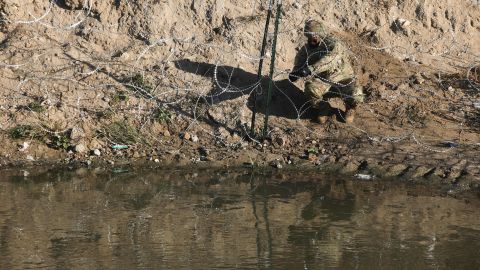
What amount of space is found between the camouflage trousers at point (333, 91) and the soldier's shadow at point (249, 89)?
324mm

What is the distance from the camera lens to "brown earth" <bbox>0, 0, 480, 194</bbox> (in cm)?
993

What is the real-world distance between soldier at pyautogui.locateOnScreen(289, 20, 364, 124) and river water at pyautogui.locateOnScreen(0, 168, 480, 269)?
111 centimetres

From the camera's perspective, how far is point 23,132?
32.5 ft

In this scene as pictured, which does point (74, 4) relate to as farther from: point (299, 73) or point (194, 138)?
point (299, 73)

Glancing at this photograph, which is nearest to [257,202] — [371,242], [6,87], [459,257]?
[371,242]

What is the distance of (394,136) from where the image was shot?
403 inches

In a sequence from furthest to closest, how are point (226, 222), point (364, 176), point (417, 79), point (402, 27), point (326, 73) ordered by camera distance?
point (402, 27)
point (417, 79)
point (326, 73)
point (364, 176)
point (226, 222)

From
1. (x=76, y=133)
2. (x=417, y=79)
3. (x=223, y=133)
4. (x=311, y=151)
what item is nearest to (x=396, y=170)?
(x=311, y=151)

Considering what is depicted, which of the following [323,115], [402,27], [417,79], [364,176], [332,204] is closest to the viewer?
[332,204]

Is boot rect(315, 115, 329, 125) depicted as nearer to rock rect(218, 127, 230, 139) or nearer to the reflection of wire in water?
rock rect(218, 127, 230, 139)

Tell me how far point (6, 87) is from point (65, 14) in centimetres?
138

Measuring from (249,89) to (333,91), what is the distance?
109 cm

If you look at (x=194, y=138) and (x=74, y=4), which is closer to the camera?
(x=194, y=138)

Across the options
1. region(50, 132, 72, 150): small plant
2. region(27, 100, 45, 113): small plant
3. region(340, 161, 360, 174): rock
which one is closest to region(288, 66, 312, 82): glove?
region(340, 161, 360, 174): rock
